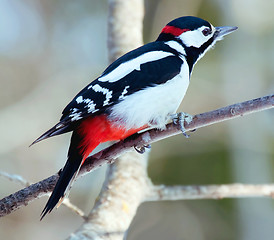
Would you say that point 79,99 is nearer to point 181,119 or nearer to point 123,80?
point 123,80

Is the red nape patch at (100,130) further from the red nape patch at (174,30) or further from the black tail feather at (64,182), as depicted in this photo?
the red nape patch at (174,30)

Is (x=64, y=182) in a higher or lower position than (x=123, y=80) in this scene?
lower

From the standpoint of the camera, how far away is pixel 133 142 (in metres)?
2.03

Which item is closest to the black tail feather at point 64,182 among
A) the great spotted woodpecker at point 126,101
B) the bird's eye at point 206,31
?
the great spotted woodpecker at point 126,101

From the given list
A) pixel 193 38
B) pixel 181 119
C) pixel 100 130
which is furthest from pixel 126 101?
pixel 193 38

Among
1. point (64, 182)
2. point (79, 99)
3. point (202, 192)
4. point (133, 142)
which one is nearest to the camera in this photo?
point (64, 182)

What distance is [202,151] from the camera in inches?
209

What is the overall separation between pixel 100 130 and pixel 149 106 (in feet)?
0.86

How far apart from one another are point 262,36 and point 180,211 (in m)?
2.41

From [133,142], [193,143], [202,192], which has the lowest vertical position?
[193,143]

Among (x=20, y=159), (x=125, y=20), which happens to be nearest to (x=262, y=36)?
(x=125, y=20)

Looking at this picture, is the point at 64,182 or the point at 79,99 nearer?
the point at 64,182

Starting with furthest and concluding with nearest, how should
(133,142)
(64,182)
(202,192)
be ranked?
(202,192), (133,142), (64,182)

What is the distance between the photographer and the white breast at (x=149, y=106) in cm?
213
